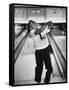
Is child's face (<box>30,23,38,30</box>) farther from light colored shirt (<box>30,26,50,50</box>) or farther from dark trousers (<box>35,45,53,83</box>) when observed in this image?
dark trousers (<box>35,45,53,83</box>)

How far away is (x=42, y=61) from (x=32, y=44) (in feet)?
0.65

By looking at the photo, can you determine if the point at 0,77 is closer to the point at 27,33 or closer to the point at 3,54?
the point at 3,54

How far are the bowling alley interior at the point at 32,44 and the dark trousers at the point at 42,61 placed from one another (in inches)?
1.3

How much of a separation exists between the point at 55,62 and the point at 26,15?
535 millimetres

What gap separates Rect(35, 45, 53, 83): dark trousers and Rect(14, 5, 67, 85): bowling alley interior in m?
0.03

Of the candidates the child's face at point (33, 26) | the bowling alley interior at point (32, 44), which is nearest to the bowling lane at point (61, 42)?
the bowling alley interior at point (32, 44)

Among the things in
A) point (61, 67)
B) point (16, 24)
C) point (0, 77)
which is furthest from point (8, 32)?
point (61, 67)

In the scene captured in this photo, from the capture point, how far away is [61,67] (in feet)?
9.73

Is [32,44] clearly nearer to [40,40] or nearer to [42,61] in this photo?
[40,40]

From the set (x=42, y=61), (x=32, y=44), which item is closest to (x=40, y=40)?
(x=32, y=44)

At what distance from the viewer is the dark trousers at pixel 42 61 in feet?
9.41

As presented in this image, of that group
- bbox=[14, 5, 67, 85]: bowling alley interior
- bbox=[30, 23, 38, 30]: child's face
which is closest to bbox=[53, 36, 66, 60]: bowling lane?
bbox=[14, 5, 67, 85]: bowling alley interior

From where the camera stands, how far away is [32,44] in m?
2.83

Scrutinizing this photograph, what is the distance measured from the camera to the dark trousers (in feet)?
9.41
